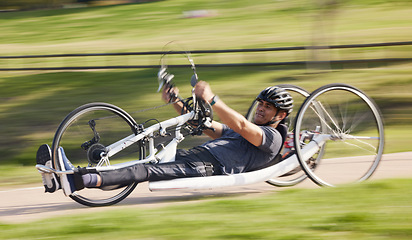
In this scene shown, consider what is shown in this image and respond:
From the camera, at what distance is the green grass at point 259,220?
12.3 feet

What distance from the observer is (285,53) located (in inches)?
738

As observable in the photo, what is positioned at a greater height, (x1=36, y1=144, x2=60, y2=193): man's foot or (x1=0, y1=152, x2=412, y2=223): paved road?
(x1=36, y1=144, x2=60, y2=193): man's foot

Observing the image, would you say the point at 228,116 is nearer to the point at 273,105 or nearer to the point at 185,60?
the point at 273,105

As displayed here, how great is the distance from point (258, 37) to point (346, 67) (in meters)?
11.4

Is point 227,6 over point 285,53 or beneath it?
over

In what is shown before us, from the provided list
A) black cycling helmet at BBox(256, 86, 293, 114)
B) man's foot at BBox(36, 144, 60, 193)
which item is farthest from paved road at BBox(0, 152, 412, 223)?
black cycling helmet at BBox(256, 86, 293, 114)

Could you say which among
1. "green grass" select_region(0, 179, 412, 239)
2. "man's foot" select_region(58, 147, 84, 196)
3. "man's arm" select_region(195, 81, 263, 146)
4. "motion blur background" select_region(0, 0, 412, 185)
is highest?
"motion blur background" select_region(0, 0, 412, 185)

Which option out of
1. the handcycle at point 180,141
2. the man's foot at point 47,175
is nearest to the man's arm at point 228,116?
the handcycle at point 180,141

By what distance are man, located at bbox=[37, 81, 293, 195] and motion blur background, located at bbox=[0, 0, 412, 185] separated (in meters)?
2.25

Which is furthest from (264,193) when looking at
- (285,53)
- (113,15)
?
(113,15)

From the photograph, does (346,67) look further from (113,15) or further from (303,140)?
(113,15)

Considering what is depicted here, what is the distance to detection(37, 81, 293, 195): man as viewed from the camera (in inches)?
190

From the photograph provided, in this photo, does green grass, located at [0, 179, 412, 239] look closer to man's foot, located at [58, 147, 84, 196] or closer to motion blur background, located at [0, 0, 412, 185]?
man's foot, located at [58, 147, 84, 196]

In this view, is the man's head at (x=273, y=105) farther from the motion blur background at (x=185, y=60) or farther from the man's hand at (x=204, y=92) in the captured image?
the motion blur background at (x=185, y=60)
